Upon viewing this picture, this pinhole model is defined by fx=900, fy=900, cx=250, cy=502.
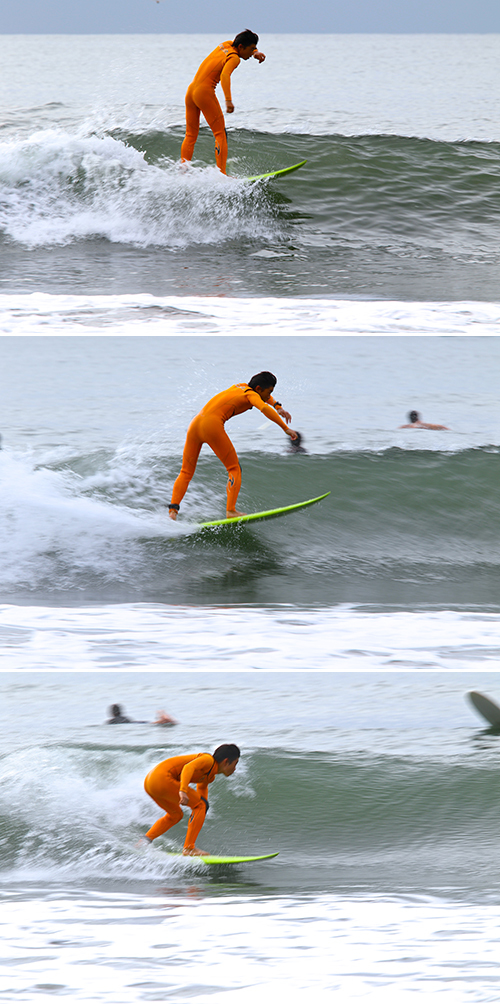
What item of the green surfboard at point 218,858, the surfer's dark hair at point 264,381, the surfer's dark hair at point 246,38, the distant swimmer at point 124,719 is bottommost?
the distant swimmer at point 124,719

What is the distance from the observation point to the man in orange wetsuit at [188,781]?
478 cm

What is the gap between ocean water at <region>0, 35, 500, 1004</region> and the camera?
3824mm

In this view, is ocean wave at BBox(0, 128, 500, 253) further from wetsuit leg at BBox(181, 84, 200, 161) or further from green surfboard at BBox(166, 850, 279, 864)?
green surfboard at BBox(166, 850, 279, 864)

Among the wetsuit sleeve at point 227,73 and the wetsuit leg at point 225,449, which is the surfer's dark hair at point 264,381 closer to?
the wetsuit leg at point 225,449

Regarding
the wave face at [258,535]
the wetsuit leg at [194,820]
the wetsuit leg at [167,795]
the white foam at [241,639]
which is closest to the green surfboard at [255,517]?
the wave face at [258,535]

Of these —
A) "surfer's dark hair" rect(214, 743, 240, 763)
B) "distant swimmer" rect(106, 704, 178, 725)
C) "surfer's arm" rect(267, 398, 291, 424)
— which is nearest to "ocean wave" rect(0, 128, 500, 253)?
"surfer's arm" rect(267, 398, 291, 424)

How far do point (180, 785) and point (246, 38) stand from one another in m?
6.23

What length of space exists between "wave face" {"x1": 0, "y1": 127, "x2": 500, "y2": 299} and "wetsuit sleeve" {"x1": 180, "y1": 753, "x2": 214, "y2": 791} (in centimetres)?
372

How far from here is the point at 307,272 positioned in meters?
7.63

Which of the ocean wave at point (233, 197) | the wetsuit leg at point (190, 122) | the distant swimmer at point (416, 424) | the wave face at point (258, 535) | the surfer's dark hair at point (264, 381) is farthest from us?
the distant swimmer at point (416, 424)

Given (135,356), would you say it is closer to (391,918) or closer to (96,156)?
(96,156)

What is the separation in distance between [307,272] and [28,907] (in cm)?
540

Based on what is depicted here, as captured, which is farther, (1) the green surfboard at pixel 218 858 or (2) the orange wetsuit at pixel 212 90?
(2) the orange wetsuit at pixel 212 90

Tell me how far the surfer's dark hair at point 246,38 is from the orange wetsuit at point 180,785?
19.7ft
